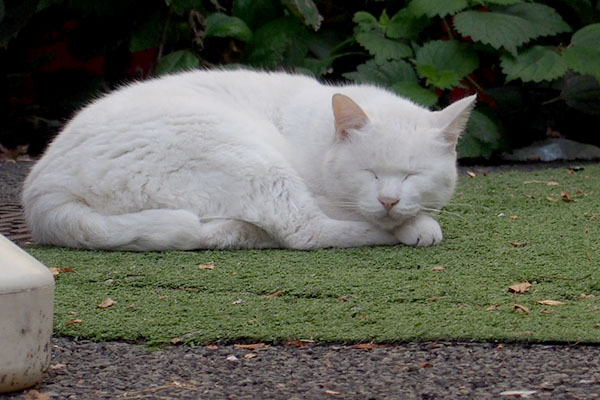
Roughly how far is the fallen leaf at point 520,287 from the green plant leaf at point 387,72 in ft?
11.4

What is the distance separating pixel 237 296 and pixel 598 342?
44.8 inches

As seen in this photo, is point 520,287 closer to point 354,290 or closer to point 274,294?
point 354,290

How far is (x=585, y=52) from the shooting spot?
6219 mm

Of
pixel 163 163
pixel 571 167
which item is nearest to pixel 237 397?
pixel 163 163

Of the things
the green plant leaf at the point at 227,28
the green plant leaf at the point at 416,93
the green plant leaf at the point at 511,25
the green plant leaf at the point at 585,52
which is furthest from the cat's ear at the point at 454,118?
the green plant leaf at the point at 227,28

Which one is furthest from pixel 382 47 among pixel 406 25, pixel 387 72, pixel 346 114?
pixel 346 114

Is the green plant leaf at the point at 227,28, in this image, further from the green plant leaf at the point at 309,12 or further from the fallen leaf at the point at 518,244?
the fallen leaf at the point at 518,244

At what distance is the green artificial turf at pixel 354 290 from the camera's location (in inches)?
102

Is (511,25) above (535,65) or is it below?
above

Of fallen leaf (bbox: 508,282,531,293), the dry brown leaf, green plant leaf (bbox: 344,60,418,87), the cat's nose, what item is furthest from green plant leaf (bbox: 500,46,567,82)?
the dry brown leaf

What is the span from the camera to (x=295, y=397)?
6.90 ft

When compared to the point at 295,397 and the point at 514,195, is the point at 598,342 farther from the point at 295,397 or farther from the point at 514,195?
the point at 514,195

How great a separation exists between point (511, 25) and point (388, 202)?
126 inches

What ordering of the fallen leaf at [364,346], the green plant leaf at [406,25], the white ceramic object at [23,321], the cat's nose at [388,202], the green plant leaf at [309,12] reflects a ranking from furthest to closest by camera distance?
the green plant leaf at [406,25] < the green plant leaf at [309,12] < the cat's nose at [388,202] < the fallen leaf at [364,346] < the white ceramic object at [23,321]
